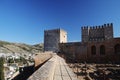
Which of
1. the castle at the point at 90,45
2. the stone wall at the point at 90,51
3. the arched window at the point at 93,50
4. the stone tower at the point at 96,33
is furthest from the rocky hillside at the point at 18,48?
the arched window at the point at 93,50

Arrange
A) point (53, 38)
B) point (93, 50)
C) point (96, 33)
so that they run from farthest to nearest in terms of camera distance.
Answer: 1. point (53, 38)
2. point (96, 33)
3. point (93, 50)

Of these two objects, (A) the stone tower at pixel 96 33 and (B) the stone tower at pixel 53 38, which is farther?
(B) the stone tower at pixel 53 38

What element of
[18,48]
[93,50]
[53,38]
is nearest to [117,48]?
[93,50]

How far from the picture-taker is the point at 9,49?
122438 millimetres

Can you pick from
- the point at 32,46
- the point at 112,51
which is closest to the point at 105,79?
the point at 112,51

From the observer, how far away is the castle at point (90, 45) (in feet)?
101

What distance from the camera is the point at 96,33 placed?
3706 centimetres

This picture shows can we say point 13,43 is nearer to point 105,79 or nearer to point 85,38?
point 85,38

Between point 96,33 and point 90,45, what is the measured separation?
497cm

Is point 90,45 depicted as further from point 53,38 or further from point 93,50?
point 53,38

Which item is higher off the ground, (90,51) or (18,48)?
(18,48)

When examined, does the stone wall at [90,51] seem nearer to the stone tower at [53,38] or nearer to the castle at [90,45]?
the castle at [90,45]

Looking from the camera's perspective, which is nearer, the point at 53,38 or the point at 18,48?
the point at 53,38

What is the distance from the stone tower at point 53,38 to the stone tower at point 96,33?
4.59m
